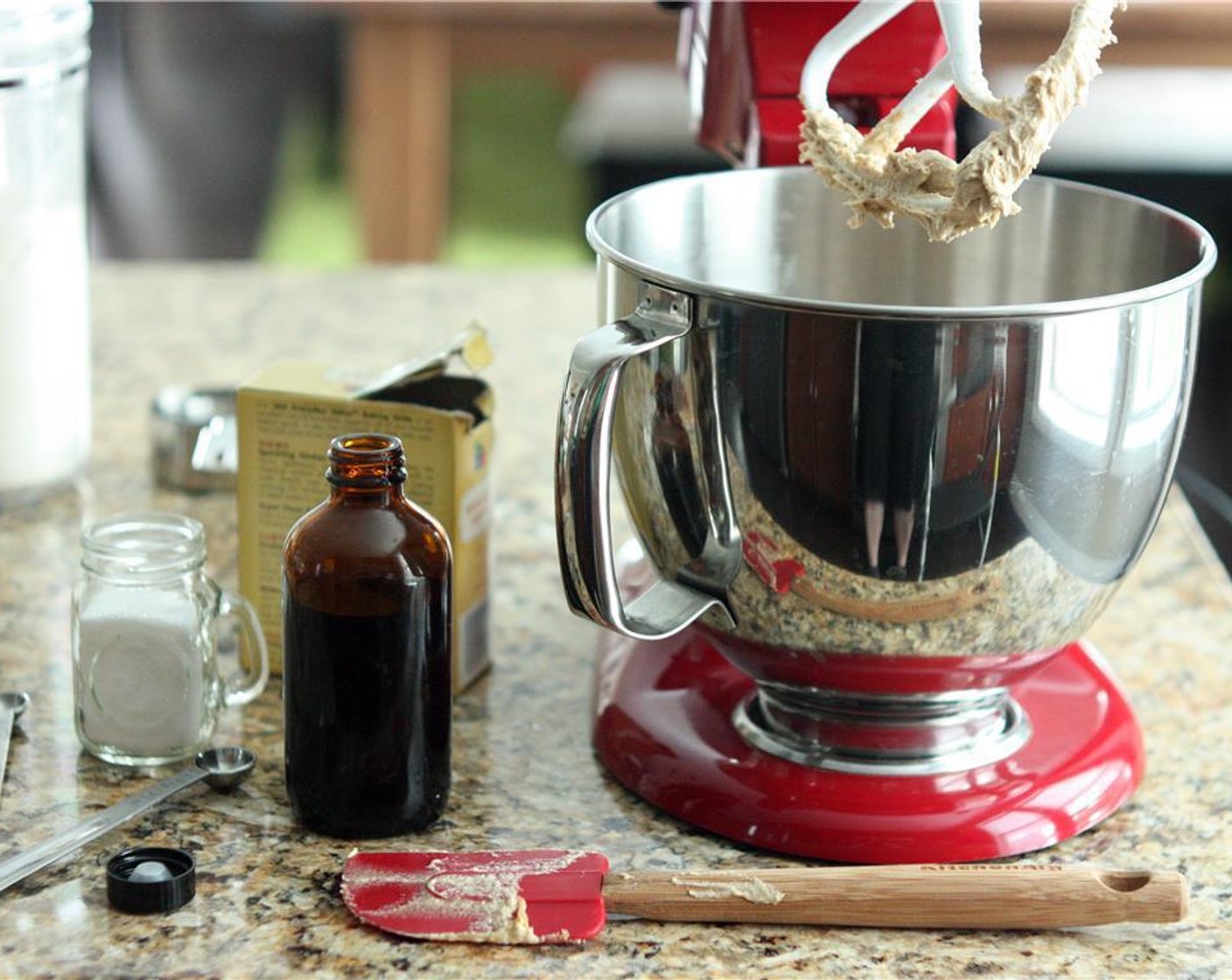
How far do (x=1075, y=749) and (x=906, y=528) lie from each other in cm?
18

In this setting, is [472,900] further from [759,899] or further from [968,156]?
[968,156]

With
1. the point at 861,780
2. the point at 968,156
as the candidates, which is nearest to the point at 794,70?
the point at 968,156

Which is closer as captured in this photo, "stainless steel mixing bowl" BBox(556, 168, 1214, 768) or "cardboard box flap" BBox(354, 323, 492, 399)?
"stainless steel mixing bowl" BBox(556, 168, 1214, 768)

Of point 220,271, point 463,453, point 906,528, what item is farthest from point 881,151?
point 220,271

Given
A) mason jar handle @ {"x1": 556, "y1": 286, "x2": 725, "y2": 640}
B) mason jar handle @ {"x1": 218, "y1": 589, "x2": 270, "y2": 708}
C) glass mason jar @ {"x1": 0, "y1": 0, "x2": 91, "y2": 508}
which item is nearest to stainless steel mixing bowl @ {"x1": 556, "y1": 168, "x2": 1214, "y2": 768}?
mason jar handle @ {"x1": 556, "y1": 286, "x2": 725, "y2": 640}

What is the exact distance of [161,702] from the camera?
2.69 feet

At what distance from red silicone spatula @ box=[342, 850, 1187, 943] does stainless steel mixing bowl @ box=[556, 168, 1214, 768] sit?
0.31 ft

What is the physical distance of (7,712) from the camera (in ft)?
2.80

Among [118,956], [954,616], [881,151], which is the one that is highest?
[881,151]

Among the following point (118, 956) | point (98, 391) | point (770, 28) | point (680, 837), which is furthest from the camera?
point (98, 391)

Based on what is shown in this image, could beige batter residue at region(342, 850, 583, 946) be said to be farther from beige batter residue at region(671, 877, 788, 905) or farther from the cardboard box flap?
the cardboard box flap

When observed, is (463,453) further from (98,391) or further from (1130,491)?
(98,391)

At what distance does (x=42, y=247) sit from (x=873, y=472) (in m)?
0.63

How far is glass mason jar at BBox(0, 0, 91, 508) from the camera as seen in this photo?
42.1 inches
